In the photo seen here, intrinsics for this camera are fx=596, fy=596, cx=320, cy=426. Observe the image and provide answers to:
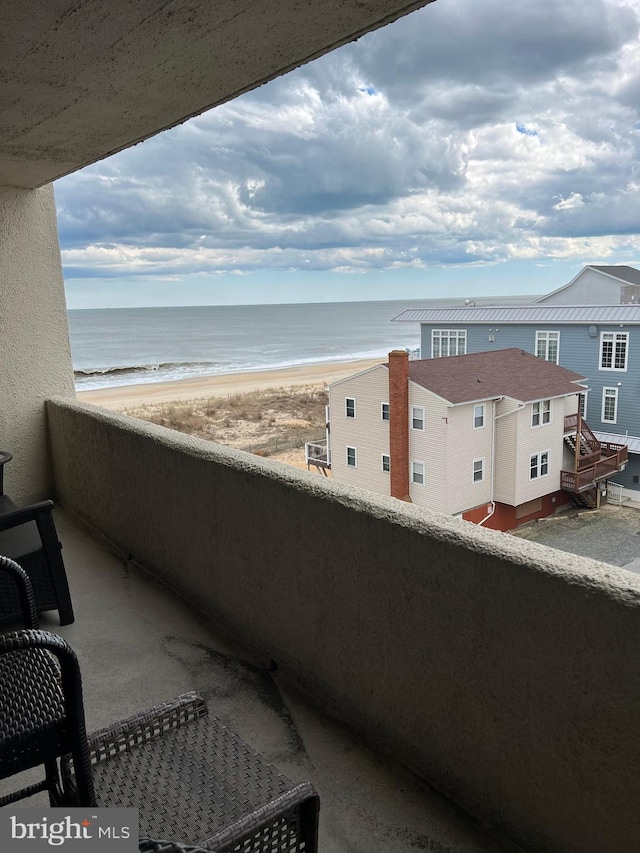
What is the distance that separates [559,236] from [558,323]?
19.4m

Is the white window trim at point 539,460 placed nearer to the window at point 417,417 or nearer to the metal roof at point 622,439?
the metal roof at point 622,439

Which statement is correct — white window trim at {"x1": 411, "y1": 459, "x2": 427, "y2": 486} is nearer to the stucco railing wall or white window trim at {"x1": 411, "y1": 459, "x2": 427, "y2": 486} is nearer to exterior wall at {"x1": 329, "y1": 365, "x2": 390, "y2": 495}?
exterior wall at {"x1": 329, "y1": 365, "x2": 390, "y2": 495}

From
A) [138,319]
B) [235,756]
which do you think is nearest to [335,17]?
[235,756]

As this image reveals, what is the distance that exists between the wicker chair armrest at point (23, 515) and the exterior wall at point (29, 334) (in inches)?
66.4

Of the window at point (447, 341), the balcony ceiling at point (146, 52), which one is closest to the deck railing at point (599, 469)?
the window at point (447, 341)

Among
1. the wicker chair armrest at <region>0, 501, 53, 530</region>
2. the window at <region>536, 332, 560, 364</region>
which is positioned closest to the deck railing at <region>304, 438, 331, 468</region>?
the window at <region>536, 332, 560, 364</region>

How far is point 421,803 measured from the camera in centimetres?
151

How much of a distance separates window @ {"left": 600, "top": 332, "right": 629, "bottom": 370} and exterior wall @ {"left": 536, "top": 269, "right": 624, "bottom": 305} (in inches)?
108

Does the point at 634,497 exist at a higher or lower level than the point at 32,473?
lower

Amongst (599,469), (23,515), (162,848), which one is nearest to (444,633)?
(162,848)

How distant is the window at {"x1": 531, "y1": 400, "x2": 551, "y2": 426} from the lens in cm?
1080

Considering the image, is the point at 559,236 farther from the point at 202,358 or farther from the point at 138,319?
the point at 138,319

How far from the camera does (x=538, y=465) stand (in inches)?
446

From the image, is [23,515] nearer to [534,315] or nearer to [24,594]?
[24,594]
